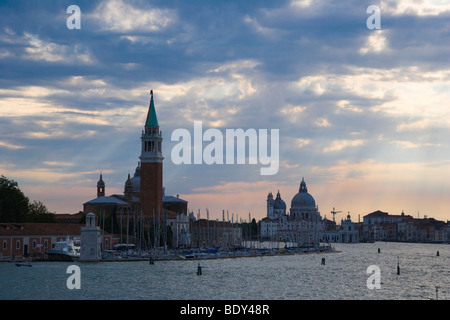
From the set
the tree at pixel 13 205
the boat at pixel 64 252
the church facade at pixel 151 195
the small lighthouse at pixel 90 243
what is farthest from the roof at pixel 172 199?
the small lighthouse at pixel 90 243

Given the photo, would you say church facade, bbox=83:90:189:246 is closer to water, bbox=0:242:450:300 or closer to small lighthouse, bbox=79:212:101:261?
small lighthouse, bbox=79:212:101:261

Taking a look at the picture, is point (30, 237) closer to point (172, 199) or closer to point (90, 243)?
point (90, 243)

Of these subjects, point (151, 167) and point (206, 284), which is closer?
point (206, 284)

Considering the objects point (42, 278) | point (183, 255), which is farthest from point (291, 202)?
point (42, 278)

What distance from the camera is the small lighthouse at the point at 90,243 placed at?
169ft

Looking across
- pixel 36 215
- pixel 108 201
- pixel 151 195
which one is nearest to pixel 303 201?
pixel 108 201

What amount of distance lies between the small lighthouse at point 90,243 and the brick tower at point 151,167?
32.2 meters

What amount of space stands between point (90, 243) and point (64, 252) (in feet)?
10.6

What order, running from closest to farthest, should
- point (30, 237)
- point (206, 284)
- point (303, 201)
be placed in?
1. point (206, 284)
2. point (30, 237)
3. point (303, 201)

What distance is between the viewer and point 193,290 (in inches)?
1375

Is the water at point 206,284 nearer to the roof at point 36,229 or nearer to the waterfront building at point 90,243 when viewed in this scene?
the waterfront building at point 90,243

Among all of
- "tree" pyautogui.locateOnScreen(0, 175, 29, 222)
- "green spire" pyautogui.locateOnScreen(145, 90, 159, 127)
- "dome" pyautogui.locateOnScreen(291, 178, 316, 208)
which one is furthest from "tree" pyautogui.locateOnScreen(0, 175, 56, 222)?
"dome" pyautogui.locateOnScreen(291, 178, 316, 208)

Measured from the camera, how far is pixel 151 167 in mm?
86188
